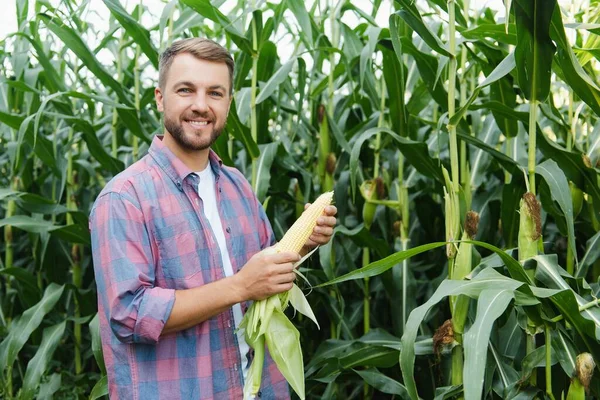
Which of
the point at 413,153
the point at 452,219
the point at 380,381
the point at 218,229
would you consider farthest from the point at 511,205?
the point at 218,229

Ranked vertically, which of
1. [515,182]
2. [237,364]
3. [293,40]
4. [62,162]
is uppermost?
[293,40]

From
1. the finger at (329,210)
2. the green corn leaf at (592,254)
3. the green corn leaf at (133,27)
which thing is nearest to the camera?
the finger at (329,210)

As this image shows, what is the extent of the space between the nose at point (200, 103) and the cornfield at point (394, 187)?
2.03 feet

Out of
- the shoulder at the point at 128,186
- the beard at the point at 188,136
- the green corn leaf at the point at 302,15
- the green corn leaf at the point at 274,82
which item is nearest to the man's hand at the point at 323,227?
the beard at the point at 188,136

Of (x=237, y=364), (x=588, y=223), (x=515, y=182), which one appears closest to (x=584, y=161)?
(x=515, y=182)

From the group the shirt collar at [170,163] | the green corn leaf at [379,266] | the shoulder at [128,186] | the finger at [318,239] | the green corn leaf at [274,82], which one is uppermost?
the green corn leaf at [274,82]

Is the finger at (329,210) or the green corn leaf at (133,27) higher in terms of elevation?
the green corn leaf at (133,27)

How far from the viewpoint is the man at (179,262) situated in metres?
1.84

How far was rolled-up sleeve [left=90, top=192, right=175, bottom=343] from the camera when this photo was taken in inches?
72.2

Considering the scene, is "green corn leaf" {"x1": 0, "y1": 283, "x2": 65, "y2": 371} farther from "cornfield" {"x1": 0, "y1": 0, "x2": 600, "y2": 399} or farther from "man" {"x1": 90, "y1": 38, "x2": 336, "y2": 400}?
"man" {"x1": 90, "y1": 38, "x2": 336, "y2": 400}

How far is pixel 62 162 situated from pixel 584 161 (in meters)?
2.27

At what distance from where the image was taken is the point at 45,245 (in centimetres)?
318

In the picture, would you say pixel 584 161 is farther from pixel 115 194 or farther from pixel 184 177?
pixel 115 194

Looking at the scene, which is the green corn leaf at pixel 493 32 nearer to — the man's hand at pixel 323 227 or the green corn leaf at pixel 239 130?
the man's hand at pixel 323 227
